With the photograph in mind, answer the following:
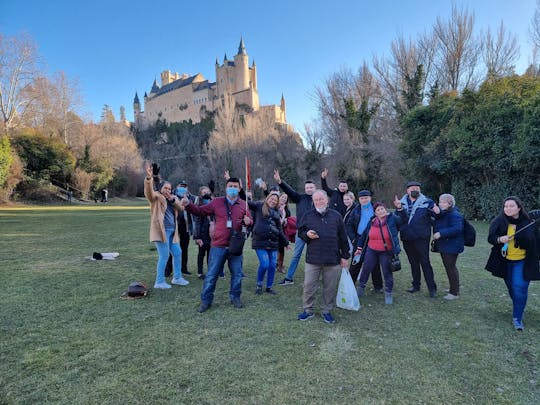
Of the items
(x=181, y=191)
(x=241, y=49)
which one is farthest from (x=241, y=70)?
(x=181, y=191)

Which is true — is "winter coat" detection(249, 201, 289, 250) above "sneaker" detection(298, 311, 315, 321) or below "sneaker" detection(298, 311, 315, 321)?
above

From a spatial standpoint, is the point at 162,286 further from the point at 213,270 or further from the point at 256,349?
the point at 256,349

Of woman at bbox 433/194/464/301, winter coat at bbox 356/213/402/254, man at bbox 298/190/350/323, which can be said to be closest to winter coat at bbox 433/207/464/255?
woman at bbox 433/194/464/301

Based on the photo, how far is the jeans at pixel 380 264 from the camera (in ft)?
16.3

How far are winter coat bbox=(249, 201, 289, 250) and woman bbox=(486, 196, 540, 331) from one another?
2997 mm

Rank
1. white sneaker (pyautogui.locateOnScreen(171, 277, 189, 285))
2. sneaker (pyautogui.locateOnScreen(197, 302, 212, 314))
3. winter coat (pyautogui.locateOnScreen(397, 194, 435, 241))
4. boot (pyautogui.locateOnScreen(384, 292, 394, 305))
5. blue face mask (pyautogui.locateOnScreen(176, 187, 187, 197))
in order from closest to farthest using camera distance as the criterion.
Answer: sneaker (pyautogui.locateOnScreen(197, 302, 212, 314))
boot (pyautogui.locateOnScreen(384, 292, 394, 305))
winter coat (pyautogui.locateOnScreen(397, 194, 435, 241))
white sneaker (pyautogui.locateOnScreen(171, 277, 189, 285))
blue face mask (pyautogui.locateOnScreen(176, 187, 187, 197))

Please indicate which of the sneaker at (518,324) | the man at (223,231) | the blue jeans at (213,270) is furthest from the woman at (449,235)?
the blue jeans at (213,270)

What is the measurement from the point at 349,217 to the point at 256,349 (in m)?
3.00

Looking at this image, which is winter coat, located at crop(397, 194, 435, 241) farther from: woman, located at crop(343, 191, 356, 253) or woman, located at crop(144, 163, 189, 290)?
woman, located at crop(144, 163, 189, 290)

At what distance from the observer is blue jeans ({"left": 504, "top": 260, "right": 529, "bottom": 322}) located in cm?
403

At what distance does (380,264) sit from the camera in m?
5.07

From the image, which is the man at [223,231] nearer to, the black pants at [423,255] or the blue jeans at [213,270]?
the blue jeans at [213,270]

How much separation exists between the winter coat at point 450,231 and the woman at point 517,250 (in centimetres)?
78

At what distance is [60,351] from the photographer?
3373mm
